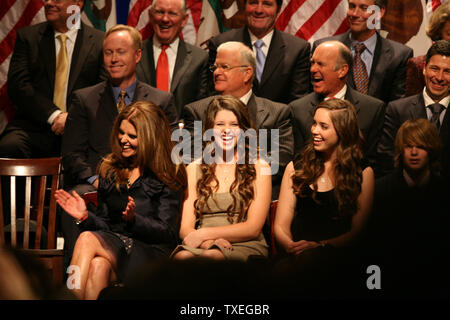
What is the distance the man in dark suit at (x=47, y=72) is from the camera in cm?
346

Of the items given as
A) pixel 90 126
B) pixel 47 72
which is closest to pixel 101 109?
pixel 90 126

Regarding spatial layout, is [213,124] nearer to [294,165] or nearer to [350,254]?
[294,165]

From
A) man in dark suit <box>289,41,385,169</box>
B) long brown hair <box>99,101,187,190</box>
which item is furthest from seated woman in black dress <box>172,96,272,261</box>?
man in dark suit <box>289,41,385,169</box>

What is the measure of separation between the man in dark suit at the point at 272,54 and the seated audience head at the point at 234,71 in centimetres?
31

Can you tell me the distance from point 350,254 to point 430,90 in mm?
2558

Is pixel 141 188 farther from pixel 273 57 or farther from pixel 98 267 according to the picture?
pixel 273 57

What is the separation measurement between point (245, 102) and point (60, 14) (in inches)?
50.9

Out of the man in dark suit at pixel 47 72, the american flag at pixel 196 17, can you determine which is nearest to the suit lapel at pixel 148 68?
the man in dark suit at pixel 47 72

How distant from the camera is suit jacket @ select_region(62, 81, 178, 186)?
9.98 feet

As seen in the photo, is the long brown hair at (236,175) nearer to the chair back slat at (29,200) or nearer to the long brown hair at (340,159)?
the long brown hair at (340,159)

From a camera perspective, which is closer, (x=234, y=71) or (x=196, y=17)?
(x=234, y=71)

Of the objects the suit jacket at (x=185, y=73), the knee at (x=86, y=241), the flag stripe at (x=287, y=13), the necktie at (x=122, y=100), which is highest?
the flag stripe at (x=287, y=13)

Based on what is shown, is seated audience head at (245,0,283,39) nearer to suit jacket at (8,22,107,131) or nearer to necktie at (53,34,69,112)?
suit jacket at (8,22,107,131)

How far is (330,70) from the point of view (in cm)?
314
